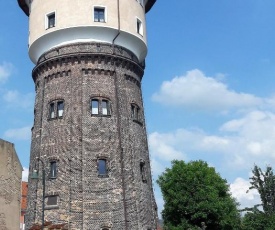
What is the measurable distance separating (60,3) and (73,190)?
10918 millimetres

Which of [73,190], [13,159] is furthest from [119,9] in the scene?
[13,159]

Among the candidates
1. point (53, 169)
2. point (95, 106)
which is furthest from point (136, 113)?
point (53, 169)

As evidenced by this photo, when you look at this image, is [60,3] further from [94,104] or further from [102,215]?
[102,215]

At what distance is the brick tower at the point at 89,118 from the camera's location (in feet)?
75.9

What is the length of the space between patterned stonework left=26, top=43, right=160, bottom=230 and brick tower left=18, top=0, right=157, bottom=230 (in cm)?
5

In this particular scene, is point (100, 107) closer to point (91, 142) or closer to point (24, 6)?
point (91, 142)

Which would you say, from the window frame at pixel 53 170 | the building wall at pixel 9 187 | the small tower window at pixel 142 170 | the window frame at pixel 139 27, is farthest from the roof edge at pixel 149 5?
the building wall at pixel 9 187

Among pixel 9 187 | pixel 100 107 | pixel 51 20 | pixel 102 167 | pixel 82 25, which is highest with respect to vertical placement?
pixel 51 20

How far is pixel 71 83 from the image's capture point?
25.3 meters

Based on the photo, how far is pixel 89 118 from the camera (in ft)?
80.4

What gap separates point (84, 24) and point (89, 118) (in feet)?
17.7

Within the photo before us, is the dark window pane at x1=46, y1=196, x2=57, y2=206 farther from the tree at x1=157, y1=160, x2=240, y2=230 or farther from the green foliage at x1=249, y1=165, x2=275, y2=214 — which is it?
the green foliage at x1=249, y1=165, x2=275, y2=214

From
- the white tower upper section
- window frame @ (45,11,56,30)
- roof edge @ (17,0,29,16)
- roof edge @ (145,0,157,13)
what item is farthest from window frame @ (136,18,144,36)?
roof edge @ (17,0,29,16)

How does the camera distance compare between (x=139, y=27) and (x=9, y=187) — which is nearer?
(x=9, y=187)
